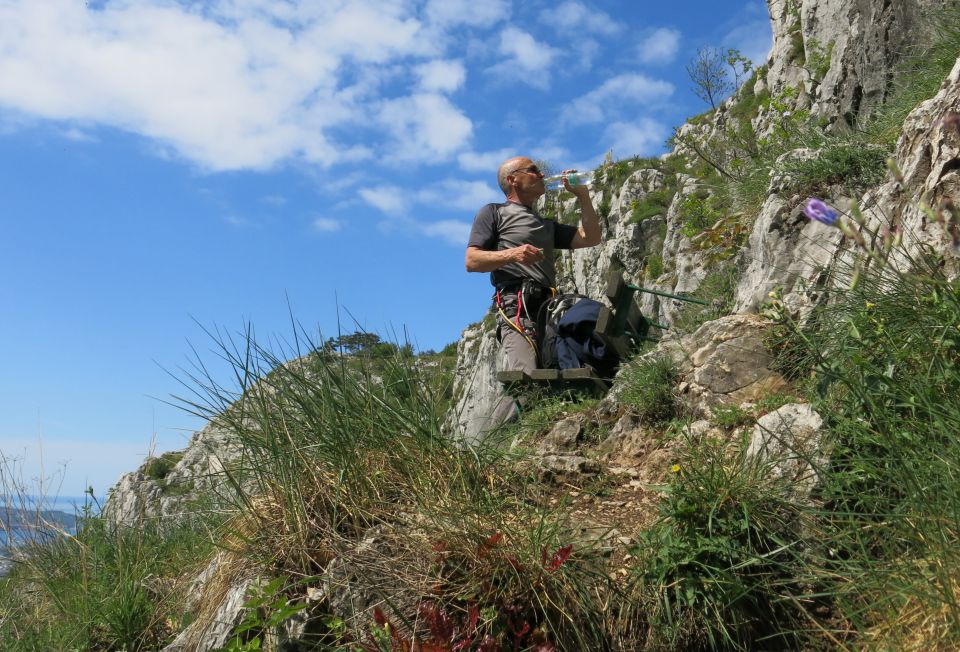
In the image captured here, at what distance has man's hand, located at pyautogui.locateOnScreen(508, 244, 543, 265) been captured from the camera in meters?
5.43

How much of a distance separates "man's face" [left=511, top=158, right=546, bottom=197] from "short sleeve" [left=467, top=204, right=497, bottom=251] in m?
0.32

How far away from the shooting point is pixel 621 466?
3932 mm

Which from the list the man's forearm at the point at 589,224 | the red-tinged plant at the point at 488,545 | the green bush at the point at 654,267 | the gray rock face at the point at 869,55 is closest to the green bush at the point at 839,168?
the man's forearm at the point at 589,224

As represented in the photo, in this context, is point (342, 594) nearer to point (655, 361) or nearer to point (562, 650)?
point (562, 650)

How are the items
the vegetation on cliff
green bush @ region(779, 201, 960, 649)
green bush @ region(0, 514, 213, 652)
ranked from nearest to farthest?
green bush @ region(779, 201, 960, 649) < the vegetation on cliff < green bush @ region(0, 514, 213, 652)

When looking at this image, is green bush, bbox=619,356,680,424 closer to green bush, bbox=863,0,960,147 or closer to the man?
the man

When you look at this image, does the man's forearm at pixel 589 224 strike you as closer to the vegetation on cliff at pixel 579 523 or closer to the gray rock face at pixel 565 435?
the gray rock face at pixel 565 435

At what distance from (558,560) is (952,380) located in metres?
1.58

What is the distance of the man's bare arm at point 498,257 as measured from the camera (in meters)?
5.45

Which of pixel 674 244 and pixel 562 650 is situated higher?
pixel 674 244

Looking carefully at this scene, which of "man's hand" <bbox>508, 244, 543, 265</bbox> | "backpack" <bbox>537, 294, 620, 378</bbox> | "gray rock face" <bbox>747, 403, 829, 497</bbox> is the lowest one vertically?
"gray rock face" <bbox>747, 403, 829, 497</bbox>

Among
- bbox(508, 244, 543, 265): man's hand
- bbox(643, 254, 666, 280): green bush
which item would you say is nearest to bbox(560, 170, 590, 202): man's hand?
bbox(508, 244, 543, 265): man's hand

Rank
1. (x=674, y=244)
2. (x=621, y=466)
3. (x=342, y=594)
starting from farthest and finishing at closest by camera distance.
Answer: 1. (x=674, y=244)
2. (x=621, y=466)
3. (x=342, y=594)

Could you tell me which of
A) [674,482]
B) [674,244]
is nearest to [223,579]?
[674,482]
